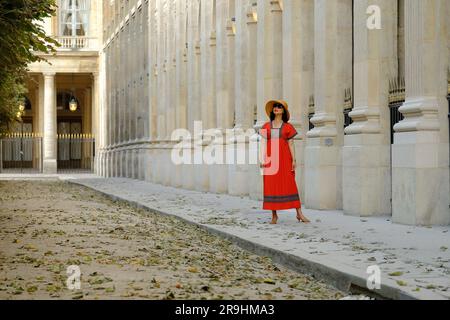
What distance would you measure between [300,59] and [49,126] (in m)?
40.8

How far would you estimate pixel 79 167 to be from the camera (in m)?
66.1

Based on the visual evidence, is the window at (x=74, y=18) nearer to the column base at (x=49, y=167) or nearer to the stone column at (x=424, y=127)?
the column base at (x=49, y=167)

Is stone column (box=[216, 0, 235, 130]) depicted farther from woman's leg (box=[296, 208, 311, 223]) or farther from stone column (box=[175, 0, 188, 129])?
woman's leg (box=[296, 208, 311, 223])

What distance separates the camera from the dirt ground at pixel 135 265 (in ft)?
25.4

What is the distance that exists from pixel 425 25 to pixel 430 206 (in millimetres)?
2672

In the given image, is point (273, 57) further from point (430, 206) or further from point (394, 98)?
point (430, 206)

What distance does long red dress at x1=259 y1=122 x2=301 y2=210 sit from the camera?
13625mm

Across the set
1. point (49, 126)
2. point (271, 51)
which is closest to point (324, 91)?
point (271, 51)

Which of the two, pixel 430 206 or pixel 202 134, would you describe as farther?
pixel 202 134

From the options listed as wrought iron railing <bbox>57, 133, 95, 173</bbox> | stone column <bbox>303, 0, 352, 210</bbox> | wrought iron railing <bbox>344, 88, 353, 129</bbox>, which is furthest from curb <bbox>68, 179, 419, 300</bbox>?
wrought iron railing <bbox>57, 133, 95, 173</bbox>

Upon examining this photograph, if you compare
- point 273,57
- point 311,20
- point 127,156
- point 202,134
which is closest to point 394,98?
point 311,20

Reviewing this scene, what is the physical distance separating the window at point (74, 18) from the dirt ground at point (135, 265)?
4521 centimetres

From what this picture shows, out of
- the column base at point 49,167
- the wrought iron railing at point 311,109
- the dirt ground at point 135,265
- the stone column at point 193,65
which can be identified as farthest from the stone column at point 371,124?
the column base at point 49,167

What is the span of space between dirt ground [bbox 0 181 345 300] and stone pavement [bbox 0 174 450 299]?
19 centimetres
